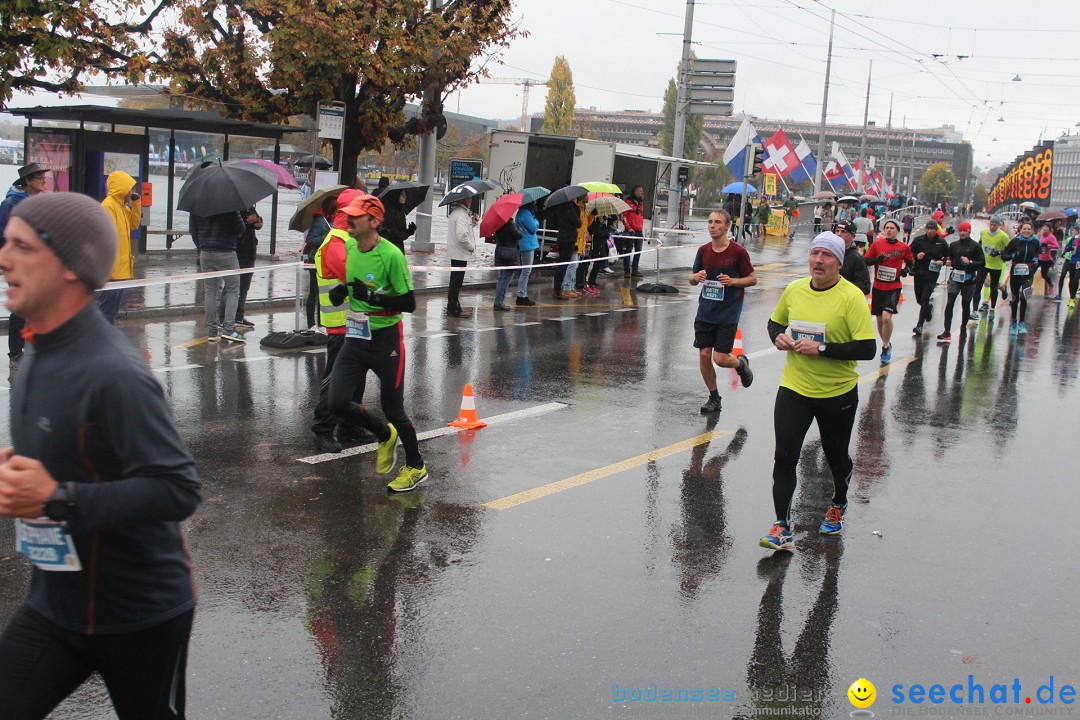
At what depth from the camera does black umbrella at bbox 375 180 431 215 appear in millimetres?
13109

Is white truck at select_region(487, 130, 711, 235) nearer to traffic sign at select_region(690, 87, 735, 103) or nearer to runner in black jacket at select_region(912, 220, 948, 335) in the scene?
runner in black jacket at select_region(912, 220, 948, 335)

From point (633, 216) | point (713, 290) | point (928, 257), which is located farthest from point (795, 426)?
point (633, 216)

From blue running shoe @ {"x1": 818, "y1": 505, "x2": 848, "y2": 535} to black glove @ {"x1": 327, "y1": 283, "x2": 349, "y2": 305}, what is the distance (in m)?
3.31

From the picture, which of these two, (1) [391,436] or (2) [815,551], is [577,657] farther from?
(1) [391,436]

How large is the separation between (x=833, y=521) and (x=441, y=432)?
3309 mm

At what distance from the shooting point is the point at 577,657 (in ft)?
15.2

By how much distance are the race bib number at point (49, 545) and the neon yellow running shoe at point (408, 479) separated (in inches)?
167

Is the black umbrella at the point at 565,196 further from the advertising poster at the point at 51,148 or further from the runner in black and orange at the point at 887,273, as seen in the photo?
the advertising poster at the point at 51,148

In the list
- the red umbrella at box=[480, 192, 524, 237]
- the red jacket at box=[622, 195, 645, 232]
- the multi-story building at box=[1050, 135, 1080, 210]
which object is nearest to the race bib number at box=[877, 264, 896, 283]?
the red umbrella at box=[480, 192, 524, 237]

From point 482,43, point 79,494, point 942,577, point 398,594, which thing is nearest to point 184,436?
point 398,594

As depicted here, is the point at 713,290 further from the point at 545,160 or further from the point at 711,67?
the point at 711,67

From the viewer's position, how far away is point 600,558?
5.90m

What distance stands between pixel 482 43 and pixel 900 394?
13.2 meters

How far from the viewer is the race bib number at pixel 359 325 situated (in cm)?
690
